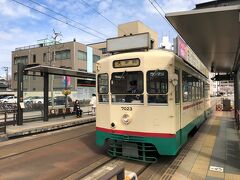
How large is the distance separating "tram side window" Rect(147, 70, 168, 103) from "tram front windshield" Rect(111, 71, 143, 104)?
0.78ft

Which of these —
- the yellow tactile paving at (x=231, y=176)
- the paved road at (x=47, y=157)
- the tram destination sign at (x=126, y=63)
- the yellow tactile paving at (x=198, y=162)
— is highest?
the tram destination sign at (x=126, y=63)

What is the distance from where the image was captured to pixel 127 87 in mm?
6824

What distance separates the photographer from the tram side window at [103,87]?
718 centimetres

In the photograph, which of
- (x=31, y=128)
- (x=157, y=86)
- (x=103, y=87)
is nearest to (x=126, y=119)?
(x=157, y=86)

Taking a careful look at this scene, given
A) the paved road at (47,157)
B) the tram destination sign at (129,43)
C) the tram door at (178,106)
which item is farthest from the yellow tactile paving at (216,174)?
the tram destination sign at (129,43)

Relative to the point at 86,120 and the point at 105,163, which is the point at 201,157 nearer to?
the point at 105,163

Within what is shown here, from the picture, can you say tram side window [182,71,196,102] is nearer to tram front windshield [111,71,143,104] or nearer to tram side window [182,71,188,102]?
tram side window [182,71,188,102]

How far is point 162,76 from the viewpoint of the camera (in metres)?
6.41

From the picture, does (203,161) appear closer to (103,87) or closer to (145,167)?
(145,167)

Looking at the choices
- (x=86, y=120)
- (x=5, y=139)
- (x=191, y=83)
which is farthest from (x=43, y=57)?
(x=191, y=83)

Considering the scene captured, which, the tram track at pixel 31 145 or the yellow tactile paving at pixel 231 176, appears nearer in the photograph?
the yellow tactile paving at pixel 231 176

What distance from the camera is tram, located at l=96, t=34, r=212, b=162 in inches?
247

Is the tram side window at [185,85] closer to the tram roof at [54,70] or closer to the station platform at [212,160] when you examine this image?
the station platform at [212,160]

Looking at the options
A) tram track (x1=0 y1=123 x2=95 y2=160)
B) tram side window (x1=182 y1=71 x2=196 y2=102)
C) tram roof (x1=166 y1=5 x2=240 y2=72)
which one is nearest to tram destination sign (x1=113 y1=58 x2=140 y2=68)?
tram roof (x1=166 y1=5 x2=240 y2=72)
